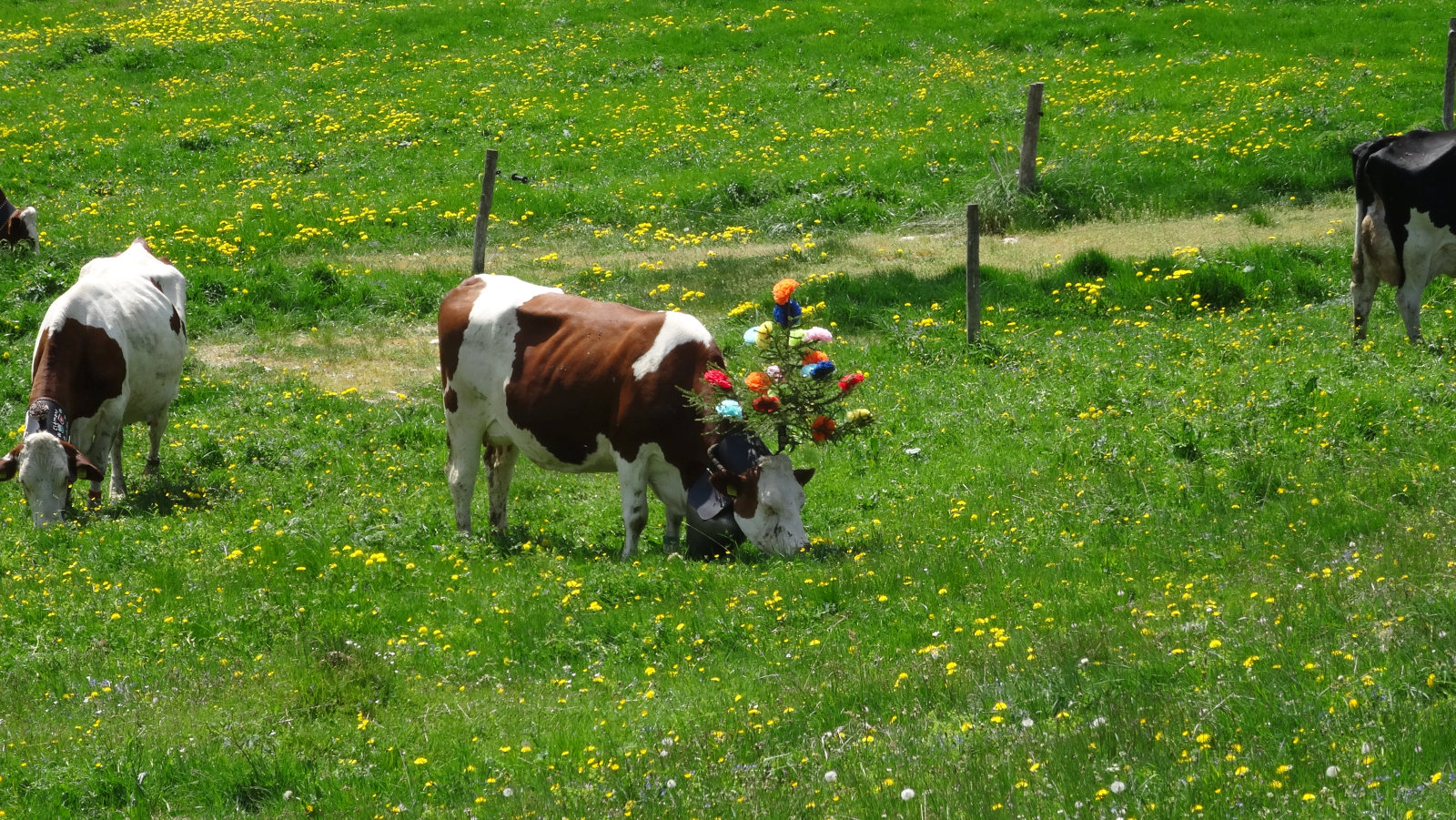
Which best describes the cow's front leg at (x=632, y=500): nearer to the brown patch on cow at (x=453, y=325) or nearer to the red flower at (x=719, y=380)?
the red flower at (x=719, y=380)

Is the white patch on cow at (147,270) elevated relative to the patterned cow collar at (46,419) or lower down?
elevated

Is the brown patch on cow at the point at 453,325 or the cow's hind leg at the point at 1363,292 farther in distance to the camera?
the cow's hind leg at the point at 1363,292

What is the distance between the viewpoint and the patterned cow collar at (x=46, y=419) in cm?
1327

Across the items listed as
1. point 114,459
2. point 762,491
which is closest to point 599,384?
point 762,491

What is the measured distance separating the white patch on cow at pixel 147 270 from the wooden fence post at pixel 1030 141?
46.7 ft

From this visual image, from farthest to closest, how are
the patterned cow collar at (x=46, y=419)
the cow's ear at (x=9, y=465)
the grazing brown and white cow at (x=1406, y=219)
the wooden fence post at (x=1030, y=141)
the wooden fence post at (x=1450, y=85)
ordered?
1. the wooden fence post at (x=1030, y=141)
2. the wooden fence post at (x=1450, y=85)
3. the grazing brown and white cow at (x=1406, y=219)
4. the patterned cow collar at (x=46, y=419)
5. the cow's ear at (x=9, y=465)

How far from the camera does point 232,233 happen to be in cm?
2453

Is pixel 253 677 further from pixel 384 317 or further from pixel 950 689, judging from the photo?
pixel 384 317

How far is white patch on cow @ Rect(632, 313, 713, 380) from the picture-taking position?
36.9 feet

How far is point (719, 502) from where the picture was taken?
1090 cm

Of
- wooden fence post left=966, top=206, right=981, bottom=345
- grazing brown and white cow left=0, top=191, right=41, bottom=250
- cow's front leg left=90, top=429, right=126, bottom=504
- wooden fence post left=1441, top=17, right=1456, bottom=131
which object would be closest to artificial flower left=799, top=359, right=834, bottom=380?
wooden fence post left=966, top=206, right=981, bottom=345

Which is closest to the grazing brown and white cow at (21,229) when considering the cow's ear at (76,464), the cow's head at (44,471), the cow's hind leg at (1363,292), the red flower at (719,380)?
the cow's head at (44,471)

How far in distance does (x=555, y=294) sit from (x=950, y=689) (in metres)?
6.80

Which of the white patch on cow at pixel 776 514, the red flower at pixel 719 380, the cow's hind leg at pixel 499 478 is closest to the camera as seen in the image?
the red flower at pixel 719 380
